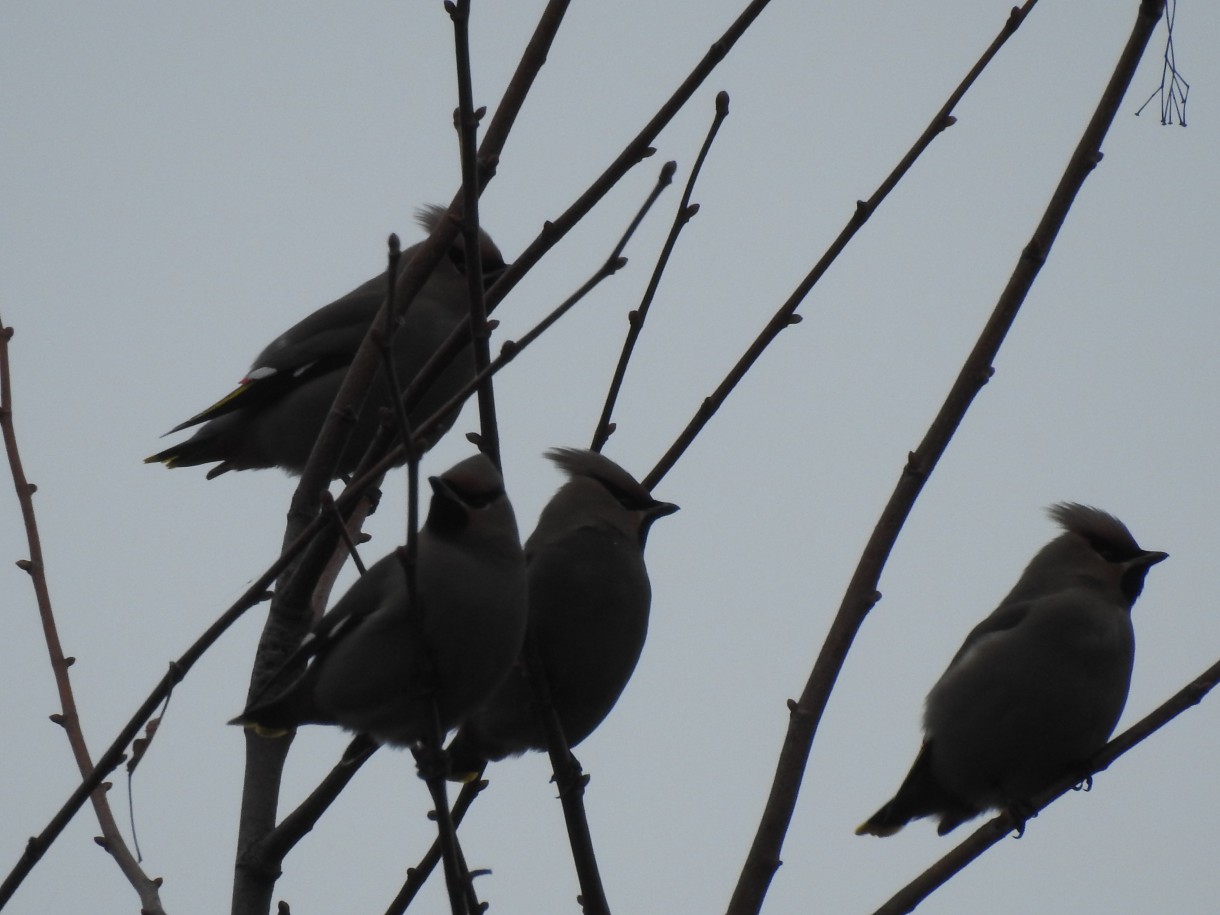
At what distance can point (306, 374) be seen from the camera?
606cm

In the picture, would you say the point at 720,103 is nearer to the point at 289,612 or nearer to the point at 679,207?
the point at 679,207

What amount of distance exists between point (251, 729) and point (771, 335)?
1318 mm

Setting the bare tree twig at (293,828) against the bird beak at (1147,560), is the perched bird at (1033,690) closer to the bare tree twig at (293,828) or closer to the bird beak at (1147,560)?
the bird beak at (1147,560)

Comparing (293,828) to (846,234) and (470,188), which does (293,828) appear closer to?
(470,188)

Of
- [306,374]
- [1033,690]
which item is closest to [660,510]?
[1033,690]

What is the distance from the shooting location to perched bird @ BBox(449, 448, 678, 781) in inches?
140

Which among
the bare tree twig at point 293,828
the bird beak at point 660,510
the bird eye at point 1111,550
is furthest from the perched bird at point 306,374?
the bare tree twig at point 293,828

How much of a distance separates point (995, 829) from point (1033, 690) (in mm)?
2023

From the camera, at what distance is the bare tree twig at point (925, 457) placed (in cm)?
260

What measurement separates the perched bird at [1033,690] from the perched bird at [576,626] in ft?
4.88

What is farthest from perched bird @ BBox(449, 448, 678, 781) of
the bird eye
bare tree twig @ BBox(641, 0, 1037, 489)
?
the bird eye

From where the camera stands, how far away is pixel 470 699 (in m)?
3.04

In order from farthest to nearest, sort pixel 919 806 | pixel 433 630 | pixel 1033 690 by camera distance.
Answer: pixel 919 806 → pixel 1033 690 → pixel 433 630

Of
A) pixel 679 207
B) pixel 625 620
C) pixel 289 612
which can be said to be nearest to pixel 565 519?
pixel 625 620
